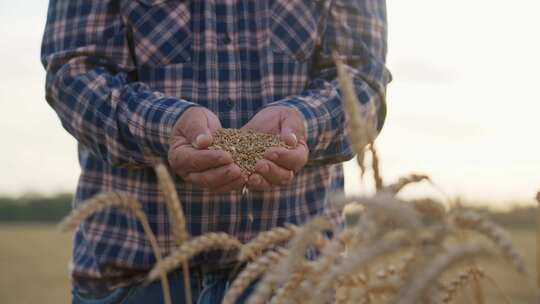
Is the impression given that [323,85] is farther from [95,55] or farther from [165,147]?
[95,55]

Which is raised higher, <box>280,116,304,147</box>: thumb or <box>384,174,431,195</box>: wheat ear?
<box>384,174,431,195</box>: wheat ear

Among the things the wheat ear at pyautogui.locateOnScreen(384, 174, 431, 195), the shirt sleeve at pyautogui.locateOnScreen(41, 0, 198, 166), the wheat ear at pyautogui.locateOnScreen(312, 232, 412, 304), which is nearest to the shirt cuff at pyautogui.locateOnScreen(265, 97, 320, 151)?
the shirt sleeve at pyautogui.locateOnScreen(41, 0, 198, 166)

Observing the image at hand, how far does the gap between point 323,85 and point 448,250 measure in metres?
1.71

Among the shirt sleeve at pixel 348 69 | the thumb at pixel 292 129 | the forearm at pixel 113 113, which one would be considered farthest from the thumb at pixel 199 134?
the shirt sleeve at pixel 348 69

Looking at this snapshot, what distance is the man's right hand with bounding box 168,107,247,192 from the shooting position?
206 cm

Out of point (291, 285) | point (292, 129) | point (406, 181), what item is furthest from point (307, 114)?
point (291, 285)

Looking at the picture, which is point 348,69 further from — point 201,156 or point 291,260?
point 291,260

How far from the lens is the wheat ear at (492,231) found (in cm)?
85

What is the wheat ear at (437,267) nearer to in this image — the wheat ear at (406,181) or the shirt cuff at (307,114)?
the wheat ear at (406,181)

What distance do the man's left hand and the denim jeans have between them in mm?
355

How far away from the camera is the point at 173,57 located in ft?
7.95

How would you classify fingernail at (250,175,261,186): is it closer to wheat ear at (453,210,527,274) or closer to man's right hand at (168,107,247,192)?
man's right hand at (168,107,247,192)

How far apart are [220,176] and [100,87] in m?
0.58

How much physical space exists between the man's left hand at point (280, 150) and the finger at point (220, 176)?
0.22 ft
